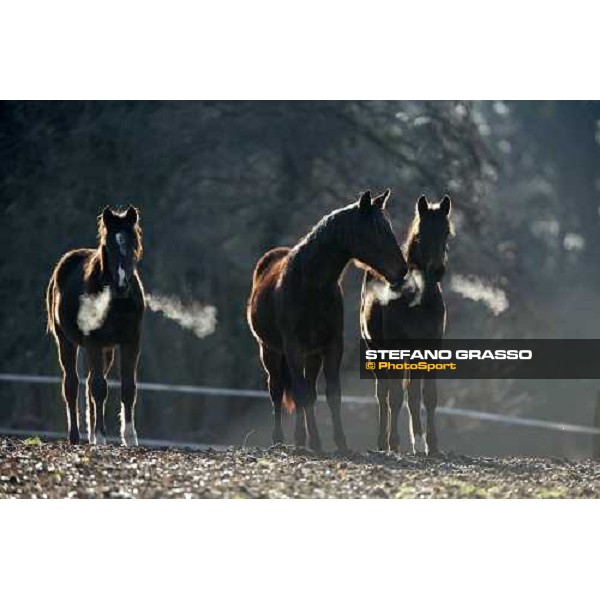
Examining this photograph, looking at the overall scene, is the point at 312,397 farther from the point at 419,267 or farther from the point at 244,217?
the point at 244,217

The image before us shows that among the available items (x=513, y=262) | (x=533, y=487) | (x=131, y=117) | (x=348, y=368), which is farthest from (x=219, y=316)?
(x=533, y=487)

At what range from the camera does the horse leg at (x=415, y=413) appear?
9914 mm

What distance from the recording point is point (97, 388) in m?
10.3

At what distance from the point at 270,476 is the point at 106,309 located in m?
2.19

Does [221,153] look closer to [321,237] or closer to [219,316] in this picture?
[219,316]

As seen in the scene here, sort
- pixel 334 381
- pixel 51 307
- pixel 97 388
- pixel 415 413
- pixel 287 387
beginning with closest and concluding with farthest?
pixel 334 381
pixel 415 413
pixel 97 388
pixel 287 387
pixel 51 307

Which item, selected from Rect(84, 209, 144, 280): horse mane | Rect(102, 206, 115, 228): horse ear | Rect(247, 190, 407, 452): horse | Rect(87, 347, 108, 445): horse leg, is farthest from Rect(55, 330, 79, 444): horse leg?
→ Rect(247, 190, 407, 452): horse

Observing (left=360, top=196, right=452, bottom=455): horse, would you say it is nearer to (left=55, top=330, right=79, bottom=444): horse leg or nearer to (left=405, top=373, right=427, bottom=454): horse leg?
(left=405, top=373, right=427, bottom=454): horse leg

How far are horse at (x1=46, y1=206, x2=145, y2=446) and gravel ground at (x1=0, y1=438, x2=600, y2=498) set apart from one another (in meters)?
0.43

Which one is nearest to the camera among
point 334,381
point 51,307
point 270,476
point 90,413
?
point 270,476

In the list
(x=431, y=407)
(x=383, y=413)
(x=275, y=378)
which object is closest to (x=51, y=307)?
(x=275, y=378)

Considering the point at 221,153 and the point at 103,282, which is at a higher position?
the point at 221,153
